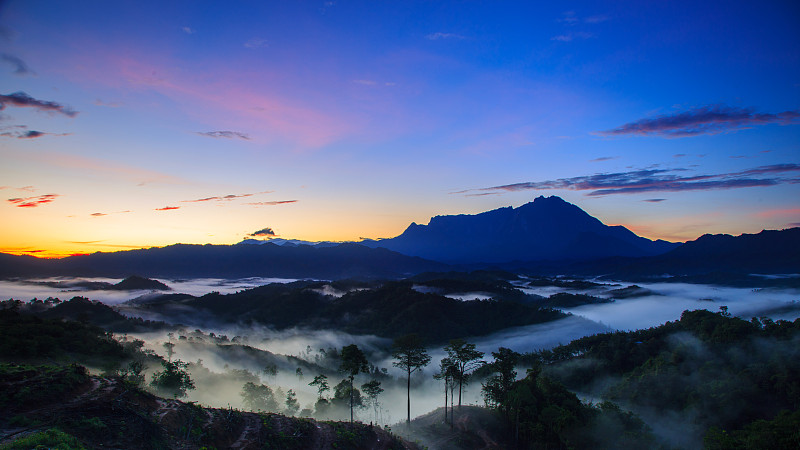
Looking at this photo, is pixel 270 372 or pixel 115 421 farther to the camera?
pixel 270 372

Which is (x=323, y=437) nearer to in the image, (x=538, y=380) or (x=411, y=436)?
(x=411, y=436)

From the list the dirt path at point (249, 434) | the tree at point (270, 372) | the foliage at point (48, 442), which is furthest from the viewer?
the tree at point (270, 372)

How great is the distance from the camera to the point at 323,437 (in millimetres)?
30641

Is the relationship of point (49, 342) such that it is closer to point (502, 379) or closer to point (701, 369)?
point (502, 379)

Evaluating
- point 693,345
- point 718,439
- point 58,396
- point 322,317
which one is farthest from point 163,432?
point 322,317

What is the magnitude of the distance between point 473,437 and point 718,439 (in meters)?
23.9

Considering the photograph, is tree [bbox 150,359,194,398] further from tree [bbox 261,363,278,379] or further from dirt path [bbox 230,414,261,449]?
tree [bbox 261,363,278,379]

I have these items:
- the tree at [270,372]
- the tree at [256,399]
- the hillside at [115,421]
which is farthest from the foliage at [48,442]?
the tree at [270,372]

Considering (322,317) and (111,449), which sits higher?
(111,449)

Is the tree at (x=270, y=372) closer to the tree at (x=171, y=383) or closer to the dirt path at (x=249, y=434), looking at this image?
the tree at (x=171, y=383)

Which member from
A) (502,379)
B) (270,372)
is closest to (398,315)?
(270,372)

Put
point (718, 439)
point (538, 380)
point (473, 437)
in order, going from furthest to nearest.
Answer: point (538, 380) < point (473, 437) < point (718, 439)

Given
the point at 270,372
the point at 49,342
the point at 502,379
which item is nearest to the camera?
the point at 502,379

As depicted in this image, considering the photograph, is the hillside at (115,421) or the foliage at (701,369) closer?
the hillside at (115,421)
